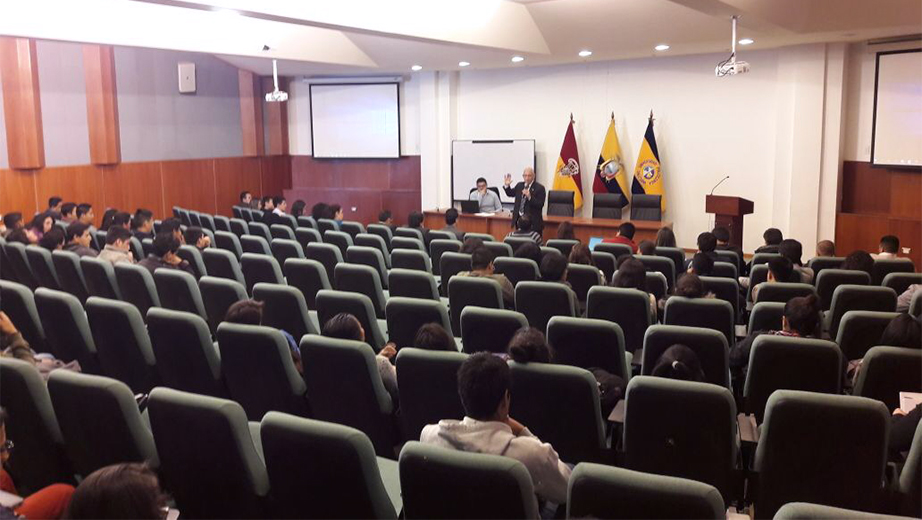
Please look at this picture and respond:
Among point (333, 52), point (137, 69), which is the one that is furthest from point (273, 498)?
point (137, 69)

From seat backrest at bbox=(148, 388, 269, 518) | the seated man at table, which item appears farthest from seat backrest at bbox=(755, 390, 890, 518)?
the seated man at table

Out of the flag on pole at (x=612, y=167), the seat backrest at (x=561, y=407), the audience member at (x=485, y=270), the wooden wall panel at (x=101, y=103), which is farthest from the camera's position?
the flag on pole at (x=612, y=167)

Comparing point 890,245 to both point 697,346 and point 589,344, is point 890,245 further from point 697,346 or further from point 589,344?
point 589,344

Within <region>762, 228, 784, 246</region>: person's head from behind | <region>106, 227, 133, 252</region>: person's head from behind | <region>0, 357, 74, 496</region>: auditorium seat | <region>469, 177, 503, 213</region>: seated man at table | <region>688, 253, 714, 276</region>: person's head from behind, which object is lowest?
<region>0, 357, 74, 496</region>: auditorium seat

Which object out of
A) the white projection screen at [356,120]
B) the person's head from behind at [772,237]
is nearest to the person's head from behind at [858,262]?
the person's head from behind at [772,237]

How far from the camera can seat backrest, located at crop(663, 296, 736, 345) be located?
15.6 ft

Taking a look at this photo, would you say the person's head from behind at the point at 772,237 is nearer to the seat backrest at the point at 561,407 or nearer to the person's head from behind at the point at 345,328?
the seat backrest at the point at 561,407

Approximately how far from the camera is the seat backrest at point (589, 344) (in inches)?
161

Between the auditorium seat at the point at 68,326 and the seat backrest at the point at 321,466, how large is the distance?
266 cm

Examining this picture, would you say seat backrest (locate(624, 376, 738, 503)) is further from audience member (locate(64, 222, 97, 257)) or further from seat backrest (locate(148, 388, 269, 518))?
audience member (locate(64, 222, 97, 257))

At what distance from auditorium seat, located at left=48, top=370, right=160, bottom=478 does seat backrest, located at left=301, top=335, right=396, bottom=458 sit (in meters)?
0.91

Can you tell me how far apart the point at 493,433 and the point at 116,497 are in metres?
1.34

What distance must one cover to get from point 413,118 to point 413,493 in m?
13.6

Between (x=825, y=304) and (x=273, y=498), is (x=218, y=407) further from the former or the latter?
(x=825, y=304)
